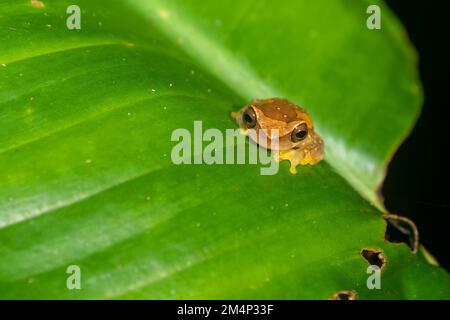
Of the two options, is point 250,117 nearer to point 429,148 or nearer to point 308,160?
point 308,160

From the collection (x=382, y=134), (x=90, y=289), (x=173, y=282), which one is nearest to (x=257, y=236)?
(x=173, y=282)

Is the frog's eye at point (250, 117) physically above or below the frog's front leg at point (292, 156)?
above

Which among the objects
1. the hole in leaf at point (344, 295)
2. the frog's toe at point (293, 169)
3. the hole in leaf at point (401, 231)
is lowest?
the hole in leaf at point (344, 295)

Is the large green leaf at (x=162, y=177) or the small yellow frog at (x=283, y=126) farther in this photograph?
the small yellow frog at (x=283, y=126)

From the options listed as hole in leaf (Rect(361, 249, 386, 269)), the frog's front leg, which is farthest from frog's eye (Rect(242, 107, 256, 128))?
hole in leaf (Rect(361, 249, 386, 269))

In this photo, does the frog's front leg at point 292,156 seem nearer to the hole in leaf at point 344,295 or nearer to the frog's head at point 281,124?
the frog's head at point 281,124

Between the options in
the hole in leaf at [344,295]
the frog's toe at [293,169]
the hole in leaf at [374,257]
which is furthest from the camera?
the frog's toe at [293,169]

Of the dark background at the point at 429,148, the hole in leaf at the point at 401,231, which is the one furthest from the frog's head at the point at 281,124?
the dark background at the point at 429,148
